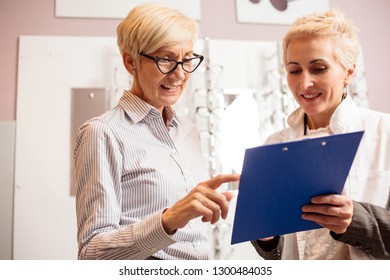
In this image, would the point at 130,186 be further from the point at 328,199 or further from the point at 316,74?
the point at 316,74

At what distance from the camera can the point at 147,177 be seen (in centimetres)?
76

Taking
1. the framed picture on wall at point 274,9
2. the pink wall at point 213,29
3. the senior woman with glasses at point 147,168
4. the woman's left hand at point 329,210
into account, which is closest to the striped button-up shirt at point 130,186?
the senior woman with glasses at point 147,168

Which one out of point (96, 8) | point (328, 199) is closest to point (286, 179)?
point (328, 199)

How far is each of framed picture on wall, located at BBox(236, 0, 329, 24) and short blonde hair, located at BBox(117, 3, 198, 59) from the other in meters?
1.36

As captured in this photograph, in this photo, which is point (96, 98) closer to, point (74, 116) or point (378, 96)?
point (74, 116)

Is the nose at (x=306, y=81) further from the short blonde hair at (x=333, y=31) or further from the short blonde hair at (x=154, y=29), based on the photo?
the short blonde hair at (x=154, y=29)

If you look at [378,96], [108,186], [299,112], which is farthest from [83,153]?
[378,96]

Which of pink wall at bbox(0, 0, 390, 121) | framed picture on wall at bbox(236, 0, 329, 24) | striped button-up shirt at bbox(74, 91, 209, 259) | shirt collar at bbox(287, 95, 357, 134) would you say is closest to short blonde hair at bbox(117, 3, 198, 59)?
striped button-up shirt at bbox(74, 91, 209, 259)

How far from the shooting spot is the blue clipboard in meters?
0.59

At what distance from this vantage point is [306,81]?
3.03 feet

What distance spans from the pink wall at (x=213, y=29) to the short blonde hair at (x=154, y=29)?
1.24m

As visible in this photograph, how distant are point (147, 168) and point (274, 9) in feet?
5.61

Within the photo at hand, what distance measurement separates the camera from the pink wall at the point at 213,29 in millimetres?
1916

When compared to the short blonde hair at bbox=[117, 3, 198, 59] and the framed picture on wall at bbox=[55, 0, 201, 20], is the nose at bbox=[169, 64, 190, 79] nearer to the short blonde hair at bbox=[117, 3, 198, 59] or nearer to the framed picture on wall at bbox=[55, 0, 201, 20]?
the short blonde hair at bbox=[117, 3, 198, 59]
